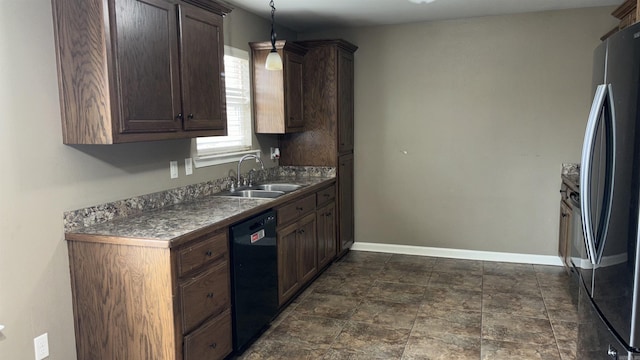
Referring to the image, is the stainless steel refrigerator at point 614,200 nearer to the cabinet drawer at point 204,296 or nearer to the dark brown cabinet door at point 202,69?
the cabinet drawer at point 204,296

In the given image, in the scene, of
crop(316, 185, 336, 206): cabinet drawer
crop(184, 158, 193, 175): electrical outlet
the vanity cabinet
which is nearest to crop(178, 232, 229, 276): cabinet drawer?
the vanity cabinet

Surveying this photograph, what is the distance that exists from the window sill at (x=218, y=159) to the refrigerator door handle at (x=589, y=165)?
2.48m

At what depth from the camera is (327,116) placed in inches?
183

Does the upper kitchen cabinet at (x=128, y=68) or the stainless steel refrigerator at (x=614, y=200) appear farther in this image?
the upper kitchen cabinet at (x=128, y=68)

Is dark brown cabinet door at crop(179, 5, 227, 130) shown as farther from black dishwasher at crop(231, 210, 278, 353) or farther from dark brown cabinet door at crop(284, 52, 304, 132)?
dark brown cabinet door at crop(284, 52, 304, 132)

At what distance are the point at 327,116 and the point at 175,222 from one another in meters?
2.37

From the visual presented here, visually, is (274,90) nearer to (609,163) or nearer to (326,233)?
(326,233)

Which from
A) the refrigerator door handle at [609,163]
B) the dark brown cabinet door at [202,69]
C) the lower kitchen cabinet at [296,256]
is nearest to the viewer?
the refrigerator door handle at [609,163]

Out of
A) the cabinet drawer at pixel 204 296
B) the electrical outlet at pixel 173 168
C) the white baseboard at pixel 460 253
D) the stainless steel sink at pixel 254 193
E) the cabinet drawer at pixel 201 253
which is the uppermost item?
the electrical outlet at pixel 173 168

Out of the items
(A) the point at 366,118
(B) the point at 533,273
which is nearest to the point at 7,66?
(A) the point at 366,118

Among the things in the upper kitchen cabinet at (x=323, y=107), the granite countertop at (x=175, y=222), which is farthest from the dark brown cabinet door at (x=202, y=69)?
the upper kitchen cabinet at (x=323, y=107)

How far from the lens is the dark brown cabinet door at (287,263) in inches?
136

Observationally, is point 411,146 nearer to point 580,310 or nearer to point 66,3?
point 580,310

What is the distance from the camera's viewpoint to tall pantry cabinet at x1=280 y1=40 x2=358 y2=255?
181 inches
